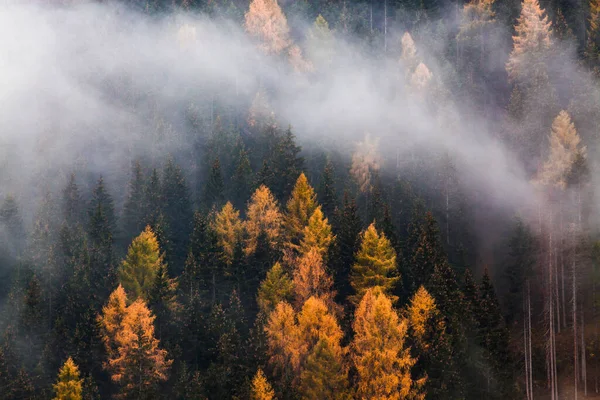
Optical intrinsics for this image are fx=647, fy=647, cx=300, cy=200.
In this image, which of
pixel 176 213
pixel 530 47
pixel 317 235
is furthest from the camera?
pixel 530 47

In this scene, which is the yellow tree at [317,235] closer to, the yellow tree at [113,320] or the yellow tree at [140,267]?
the yellow tree at [140,267]

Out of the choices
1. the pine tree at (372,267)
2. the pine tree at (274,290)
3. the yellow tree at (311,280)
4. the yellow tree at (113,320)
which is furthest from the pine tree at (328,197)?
the yellow tree at (113,320)

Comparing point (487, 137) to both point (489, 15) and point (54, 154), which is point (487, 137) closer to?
point (489, 15)

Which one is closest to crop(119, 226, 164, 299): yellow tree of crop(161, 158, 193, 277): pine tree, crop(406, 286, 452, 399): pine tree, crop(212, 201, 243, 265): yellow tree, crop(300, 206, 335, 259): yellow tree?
crop(161, 158, 193, 277): pine tree

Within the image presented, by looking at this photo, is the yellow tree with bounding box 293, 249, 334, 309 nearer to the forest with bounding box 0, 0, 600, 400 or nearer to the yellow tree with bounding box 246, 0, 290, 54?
the forest with bounding box 0, 0, 600, 400

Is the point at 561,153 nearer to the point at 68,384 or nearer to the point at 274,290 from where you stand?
the point at 274,290

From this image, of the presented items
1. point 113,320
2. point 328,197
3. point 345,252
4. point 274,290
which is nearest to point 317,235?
→ point 345,252
